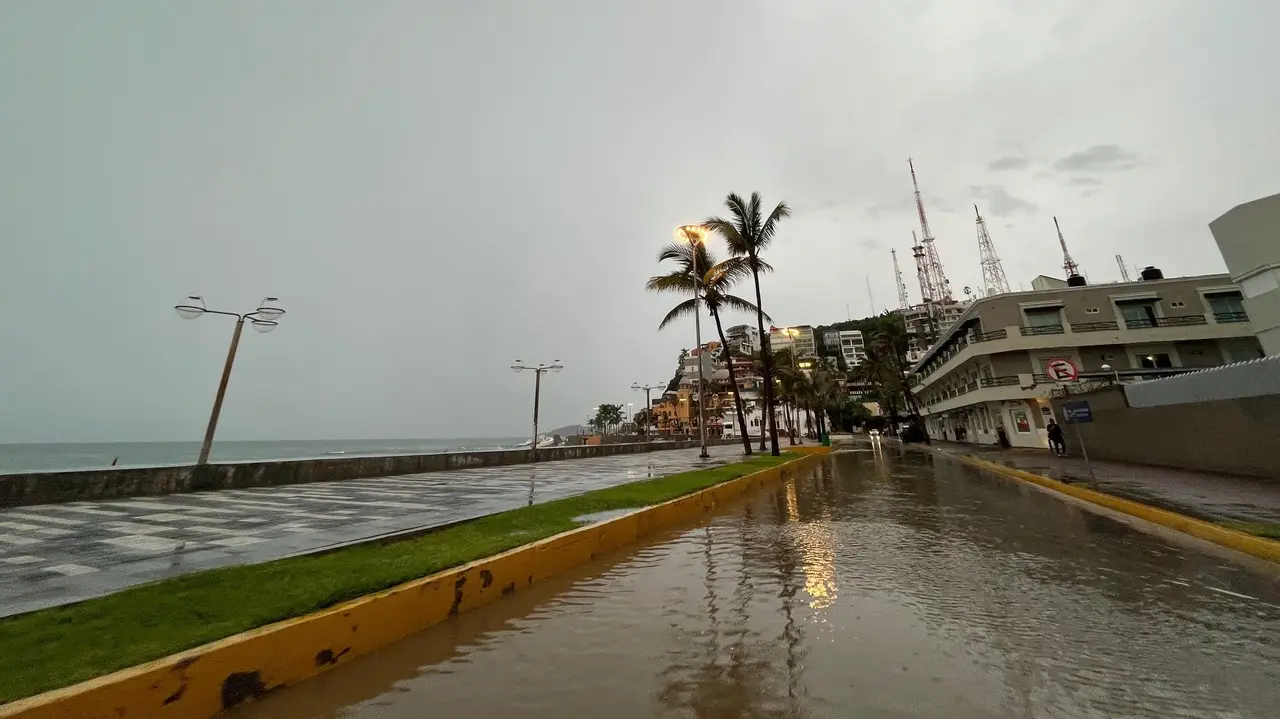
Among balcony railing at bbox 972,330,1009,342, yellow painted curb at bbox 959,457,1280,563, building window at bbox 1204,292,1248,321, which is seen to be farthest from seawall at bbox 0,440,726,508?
building window at bbox 1204,292,1248,321

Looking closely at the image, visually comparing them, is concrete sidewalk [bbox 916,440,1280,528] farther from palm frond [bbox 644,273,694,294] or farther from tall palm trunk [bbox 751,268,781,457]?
palm frond [bbox 644,273,694,294]

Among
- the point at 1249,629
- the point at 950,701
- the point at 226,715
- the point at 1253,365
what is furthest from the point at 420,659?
the point at 1253,365

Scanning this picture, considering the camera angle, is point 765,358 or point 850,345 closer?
A: point 765,358

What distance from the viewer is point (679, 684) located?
2883 mm

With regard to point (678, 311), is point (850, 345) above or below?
above

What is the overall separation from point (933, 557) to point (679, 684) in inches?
173

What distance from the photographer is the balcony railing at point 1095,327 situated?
1177 inches

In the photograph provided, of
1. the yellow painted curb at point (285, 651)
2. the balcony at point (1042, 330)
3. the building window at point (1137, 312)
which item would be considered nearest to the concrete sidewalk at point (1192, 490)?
the yellow painted curb at point (285, 651)

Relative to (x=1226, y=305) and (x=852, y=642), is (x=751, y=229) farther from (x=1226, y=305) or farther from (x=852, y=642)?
(x=1226, y=305)

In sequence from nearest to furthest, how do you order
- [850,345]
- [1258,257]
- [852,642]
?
[852,642]
[1258,257]
[850,345]

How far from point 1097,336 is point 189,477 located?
144 feet

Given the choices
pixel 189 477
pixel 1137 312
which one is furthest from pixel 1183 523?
pixel 1137 312

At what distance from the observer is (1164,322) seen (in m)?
29.7

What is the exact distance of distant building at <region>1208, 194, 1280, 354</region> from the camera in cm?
1939
